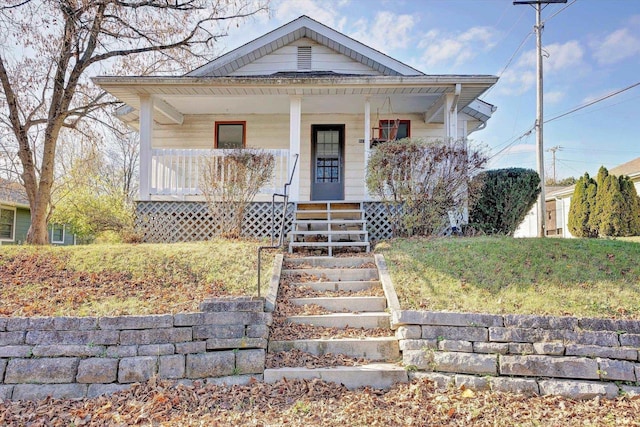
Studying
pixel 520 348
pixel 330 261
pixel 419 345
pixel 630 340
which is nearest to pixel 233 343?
pixel 419 345

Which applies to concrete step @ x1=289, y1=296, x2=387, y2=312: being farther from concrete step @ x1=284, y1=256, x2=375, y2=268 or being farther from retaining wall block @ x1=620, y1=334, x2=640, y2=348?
retaining wall block @ x1=620, y1=334, x2=640, y2=348

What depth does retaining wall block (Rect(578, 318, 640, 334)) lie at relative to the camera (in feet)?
13.0

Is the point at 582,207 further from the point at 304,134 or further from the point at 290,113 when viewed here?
the point at 290,113

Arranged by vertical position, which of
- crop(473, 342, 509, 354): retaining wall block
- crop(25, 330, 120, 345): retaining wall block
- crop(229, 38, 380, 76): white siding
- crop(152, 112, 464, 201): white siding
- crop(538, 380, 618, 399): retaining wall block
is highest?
crop(229, 38, 380, 76): white siding

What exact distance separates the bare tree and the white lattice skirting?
241cm

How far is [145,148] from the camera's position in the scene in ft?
27.4

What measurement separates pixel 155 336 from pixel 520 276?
163 inches

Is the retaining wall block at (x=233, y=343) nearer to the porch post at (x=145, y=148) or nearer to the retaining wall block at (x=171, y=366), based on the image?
the retaining wall block at (x=171, y=366)

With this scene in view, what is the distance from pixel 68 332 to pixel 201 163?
5.02m

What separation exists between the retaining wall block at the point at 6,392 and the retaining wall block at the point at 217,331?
1577 mm

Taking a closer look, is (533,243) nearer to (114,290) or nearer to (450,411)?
(450,411)

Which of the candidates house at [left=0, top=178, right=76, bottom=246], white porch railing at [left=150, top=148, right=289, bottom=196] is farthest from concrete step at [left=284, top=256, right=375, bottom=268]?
house at [left=0, top=178, right=76, bottom=246]

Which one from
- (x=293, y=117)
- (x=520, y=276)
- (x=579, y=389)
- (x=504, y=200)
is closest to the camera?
(x=579, y=389)

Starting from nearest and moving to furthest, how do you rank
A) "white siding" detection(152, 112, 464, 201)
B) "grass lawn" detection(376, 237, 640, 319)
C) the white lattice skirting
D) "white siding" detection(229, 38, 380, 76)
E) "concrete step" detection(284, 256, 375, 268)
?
"grass lawn" detection(376, 237, 640, 319) → "concrete step" detection(284, 256, 375, 268) → the white lattice skirting → "white siding" detection(229, 38, 380, 76) → "white siding" detection(152, 112, 464, 201)
